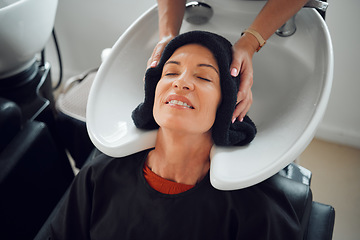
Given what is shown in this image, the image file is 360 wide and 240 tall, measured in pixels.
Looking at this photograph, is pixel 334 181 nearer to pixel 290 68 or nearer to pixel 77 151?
pixel 290 68

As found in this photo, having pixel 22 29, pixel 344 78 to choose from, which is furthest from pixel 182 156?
pixel 344 78

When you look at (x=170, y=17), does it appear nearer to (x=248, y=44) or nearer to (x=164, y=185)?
(x=248, y=44)

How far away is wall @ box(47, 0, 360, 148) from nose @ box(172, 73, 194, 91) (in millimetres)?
864

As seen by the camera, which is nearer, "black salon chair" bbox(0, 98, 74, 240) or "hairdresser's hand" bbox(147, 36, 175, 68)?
"hairdresser's hand" bbox(147, 36, 175, 68)

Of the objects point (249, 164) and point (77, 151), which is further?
point (77, 151)

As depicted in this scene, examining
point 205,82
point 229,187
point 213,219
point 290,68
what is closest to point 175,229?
point 213,219

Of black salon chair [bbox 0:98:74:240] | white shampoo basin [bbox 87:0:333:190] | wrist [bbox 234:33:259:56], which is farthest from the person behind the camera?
black salon chair [bbox 0:98:74:240]

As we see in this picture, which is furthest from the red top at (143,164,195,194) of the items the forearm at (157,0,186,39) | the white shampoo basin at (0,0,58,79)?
the white shampoo basin at (0,0,58,79)

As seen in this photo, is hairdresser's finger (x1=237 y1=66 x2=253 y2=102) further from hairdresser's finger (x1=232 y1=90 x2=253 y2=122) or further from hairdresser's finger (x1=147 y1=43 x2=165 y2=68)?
hairdresser's finger (x1=147 y1=43 x2=165 y2=68)

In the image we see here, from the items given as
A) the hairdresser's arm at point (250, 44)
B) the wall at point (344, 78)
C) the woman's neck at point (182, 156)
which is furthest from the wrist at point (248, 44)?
the wall at point (344, 78)

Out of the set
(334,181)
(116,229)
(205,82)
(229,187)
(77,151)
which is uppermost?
(205,82)

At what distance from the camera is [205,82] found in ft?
2.35

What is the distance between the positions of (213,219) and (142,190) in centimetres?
19

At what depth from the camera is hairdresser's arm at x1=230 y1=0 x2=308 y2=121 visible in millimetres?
733
